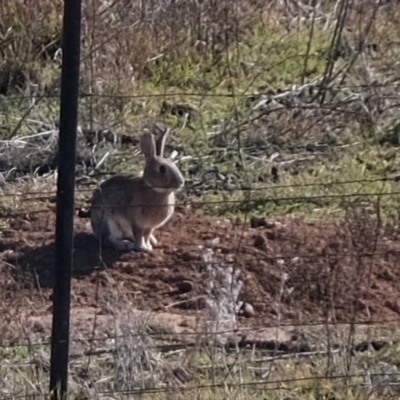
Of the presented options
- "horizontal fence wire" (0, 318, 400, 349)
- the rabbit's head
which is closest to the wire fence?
"horizontal fence wire" (0, 318, 400, 349)

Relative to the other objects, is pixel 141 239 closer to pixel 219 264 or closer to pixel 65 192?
pixel 219 264

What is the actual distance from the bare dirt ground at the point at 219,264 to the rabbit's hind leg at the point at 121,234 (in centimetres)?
9

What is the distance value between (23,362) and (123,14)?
5016 millimetres

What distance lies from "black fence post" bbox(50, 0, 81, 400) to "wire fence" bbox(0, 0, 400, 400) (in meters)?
0.22

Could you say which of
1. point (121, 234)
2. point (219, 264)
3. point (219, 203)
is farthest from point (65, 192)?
point (121, 234)

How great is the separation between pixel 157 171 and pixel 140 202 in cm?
20

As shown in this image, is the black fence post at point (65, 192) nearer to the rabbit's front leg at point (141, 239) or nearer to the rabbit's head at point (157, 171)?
the rabbit's front leg at point (141, 239)

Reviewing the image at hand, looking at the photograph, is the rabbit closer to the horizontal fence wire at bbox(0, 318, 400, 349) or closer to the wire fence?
the wire fence


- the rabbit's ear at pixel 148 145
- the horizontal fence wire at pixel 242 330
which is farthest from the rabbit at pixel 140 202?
the horizontal fence wire at pixel 242 330

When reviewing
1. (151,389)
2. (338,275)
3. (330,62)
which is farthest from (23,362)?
(330,62)

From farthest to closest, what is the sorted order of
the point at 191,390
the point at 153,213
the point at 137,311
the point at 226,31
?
the point at 226,31
the point at 153,213
the point at 137,311
the point at 191,390

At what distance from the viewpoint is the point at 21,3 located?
33.8 feet

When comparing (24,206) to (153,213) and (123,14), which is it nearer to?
(153,213)

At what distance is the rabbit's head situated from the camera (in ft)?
25.8
